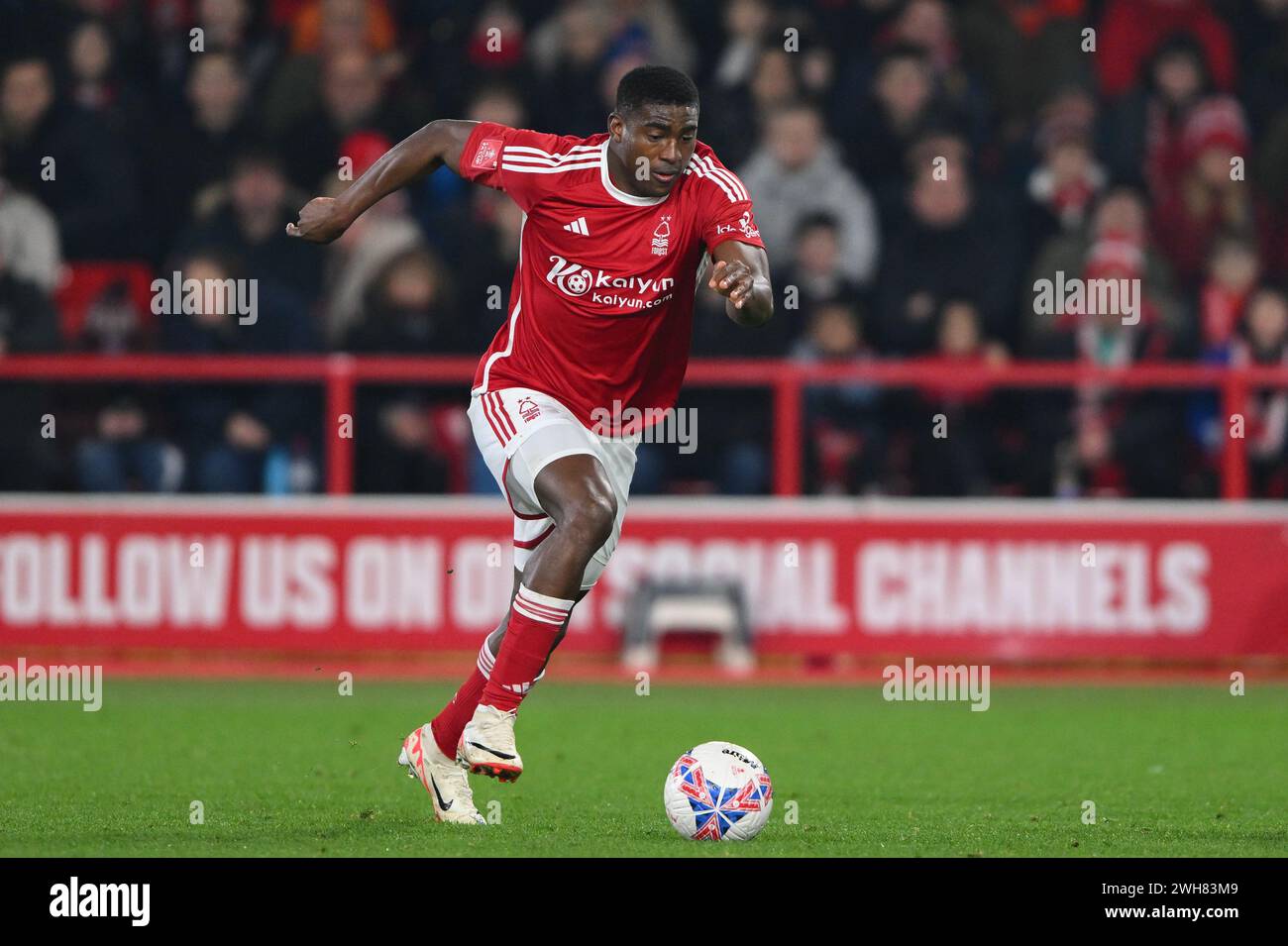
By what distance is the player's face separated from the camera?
6738 mm

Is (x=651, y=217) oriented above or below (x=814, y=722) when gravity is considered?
above

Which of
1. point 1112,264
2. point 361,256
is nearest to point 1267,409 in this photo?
point 1112,264

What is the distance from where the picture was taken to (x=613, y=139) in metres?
7.00

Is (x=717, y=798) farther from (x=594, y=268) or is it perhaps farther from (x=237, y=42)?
(x=237, y=42)

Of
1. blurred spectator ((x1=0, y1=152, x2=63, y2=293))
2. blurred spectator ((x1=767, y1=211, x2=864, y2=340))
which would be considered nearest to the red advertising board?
blurred spectator ((x1=767, y1=211, x2=864, y2=340))

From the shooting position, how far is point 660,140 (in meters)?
6.77

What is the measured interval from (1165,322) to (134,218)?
6.52 metres

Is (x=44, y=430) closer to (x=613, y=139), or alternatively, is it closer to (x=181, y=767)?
(x=181, y=767)

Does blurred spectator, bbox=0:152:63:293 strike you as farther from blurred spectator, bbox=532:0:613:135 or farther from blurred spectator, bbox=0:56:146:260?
blurred spectator, bbox=532:0:613:135

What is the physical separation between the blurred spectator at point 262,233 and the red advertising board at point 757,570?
1563 millimetres

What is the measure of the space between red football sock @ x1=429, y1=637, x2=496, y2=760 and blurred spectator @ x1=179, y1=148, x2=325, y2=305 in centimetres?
635

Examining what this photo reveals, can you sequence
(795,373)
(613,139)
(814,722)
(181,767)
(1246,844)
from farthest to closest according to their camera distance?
(795,373), (814,722), (181,767), (613,139), (1246,844)

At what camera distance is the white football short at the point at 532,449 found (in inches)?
272

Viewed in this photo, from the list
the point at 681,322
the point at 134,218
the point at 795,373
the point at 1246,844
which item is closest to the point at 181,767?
the point at 681,322
